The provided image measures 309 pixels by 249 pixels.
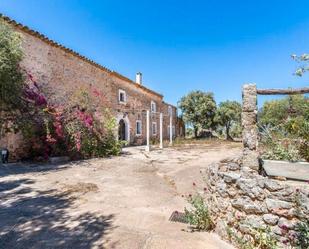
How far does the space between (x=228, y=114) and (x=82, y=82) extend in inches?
787

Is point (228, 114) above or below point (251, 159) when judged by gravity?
above

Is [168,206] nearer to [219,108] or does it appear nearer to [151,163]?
[151,163]

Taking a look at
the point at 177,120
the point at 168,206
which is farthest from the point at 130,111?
the point at 168,206

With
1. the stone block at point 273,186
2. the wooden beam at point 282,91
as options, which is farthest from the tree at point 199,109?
the stone block at point 273,186

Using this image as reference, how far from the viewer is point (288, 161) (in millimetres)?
5441

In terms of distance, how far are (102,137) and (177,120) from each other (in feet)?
63.5

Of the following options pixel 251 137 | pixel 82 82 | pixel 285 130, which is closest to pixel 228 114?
pixel 82 82

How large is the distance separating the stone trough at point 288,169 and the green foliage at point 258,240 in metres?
1.73

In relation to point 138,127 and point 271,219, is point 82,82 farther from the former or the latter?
point 271,219

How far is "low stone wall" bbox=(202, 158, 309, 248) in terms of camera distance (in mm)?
3305

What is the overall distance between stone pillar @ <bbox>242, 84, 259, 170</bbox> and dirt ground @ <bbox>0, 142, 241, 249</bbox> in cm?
177

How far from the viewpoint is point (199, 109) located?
97.6ft

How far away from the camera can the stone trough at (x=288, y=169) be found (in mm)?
4887

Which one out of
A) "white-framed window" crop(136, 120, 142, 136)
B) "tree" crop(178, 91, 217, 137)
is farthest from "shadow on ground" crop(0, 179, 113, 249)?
"tree" crop(178, 91, 217, 137)
